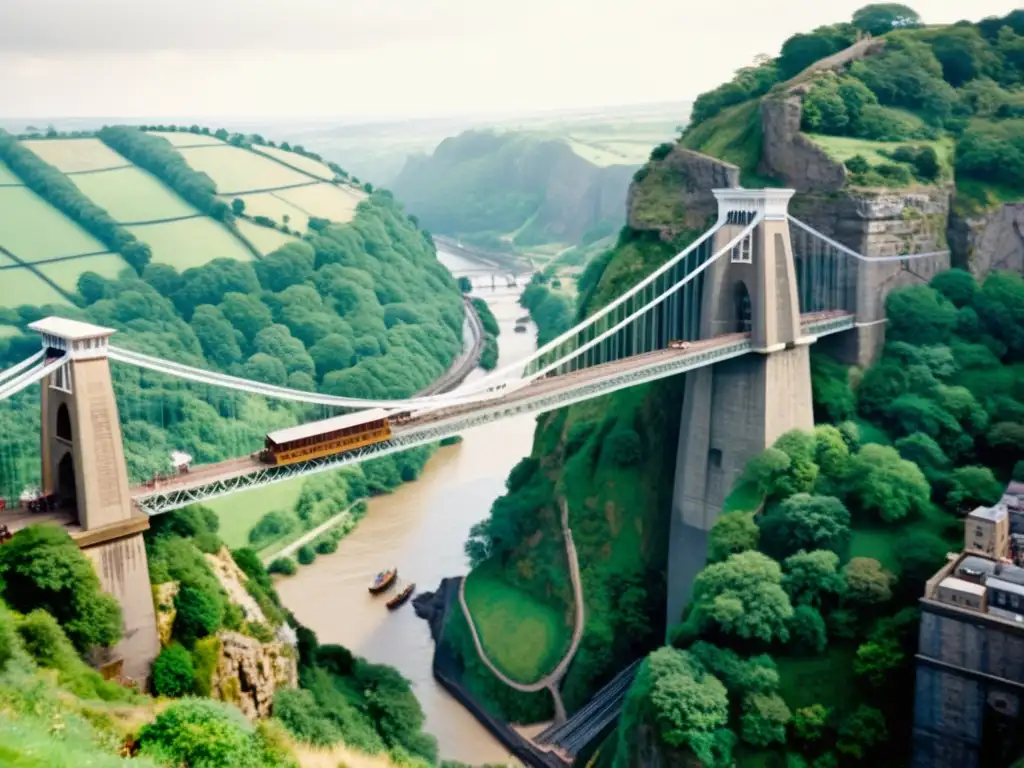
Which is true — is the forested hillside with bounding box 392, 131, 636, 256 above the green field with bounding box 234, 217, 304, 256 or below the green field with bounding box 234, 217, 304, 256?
below

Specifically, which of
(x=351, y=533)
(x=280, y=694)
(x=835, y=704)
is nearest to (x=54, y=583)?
(x=280, y=694)

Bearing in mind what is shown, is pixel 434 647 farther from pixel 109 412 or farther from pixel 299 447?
pixel 109 412

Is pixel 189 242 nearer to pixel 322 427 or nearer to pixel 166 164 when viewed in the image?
pixel 166 164

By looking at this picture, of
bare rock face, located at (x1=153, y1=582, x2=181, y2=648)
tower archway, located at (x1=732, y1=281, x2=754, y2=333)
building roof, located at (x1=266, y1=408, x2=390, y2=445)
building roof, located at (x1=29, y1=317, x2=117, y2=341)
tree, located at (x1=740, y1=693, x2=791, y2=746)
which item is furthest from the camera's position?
tower archway, located at (x1=732, y1=281, x2=754, y2=333)

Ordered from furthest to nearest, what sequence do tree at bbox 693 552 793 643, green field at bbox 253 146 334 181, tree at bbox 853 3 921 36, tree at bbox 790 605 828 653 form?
green field at bbox 253 146 334 181 < tree at bbox 853 3 921 36 < tree at bbox 790 605 828 653 < tree at bbox 693 552 793 643

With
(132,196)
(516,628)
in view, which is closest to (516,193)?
(132,196)

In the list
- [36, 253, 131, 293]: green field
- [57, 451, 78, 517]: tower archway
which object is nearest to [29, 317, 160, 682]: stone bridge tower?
[57, 451, 78, 517]: tower archway

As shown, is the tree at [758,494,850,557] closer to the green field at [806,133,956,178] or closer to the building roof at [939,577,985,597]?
the building roof at [939,577,985,597]
